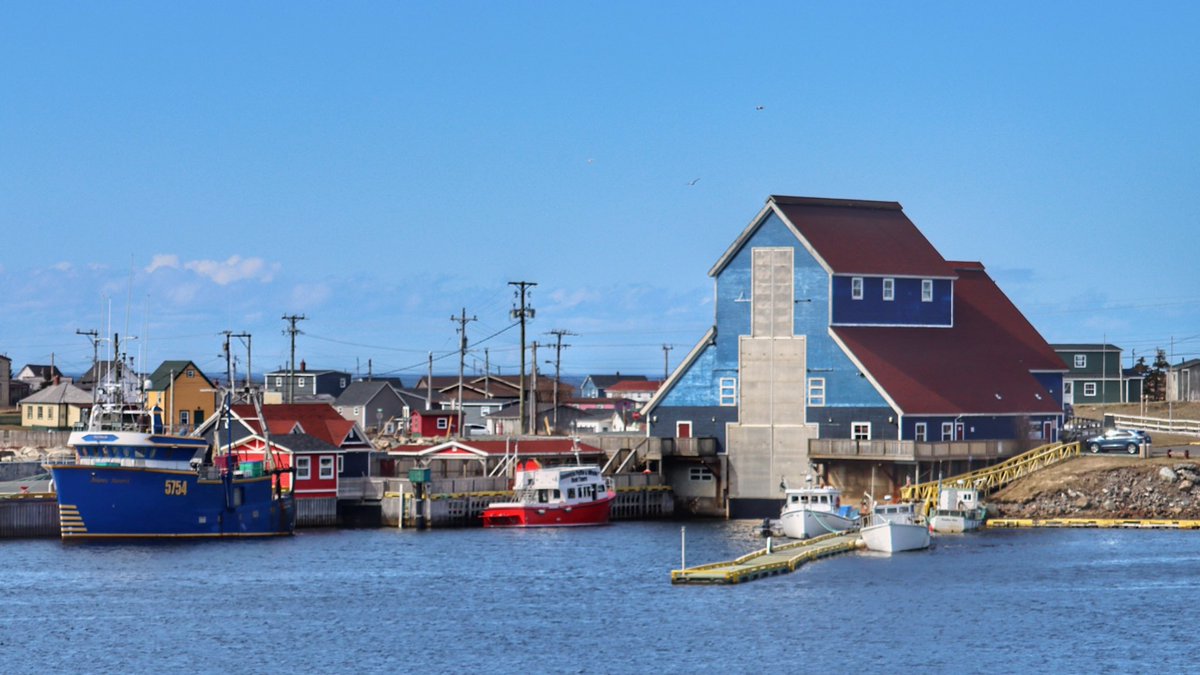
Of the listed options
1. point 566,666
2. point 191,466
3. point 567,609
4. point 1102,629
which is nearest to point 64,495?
point 191,466

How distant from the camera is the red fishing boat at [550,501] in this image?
95312 millimetres

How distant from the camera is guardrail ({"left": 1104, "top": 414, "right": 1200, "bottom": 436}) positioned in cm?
11856

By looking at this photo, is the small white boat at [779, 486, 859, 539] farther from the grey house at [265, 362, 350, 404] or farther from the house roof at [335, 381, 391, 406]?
the grey house at [265, 362, 350, 404]

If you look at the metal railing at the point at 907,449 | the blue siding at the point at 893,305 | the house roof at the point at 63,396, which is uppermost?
the blue siding at the point at 893,305

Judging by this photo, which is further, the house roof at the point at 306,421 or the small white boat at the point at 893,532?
the house roof at the point at 306,421

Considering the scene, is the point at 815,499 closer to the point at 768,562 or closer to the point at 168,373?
the point at 768,562

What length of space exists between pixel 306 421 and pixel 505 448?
10980 millimetres

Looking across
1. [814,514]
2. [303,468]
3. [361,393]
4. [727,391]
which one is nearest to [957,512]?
[814,514]

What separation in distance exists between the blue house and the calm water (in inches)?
423

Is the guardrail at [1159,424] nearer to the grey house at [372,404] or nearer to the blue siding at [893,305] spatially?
the blue siding at [893,305]

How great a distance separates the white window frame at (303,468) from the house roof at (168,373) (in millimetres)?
46499

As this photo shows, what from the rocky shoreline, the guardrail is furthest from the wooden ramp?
the guardrail

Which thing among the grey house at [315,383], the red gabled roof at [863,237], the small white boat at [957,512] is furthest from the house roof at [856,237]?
the grey house at [315,383]

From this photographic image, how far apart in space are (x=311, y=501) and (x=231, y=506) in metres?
6.97
